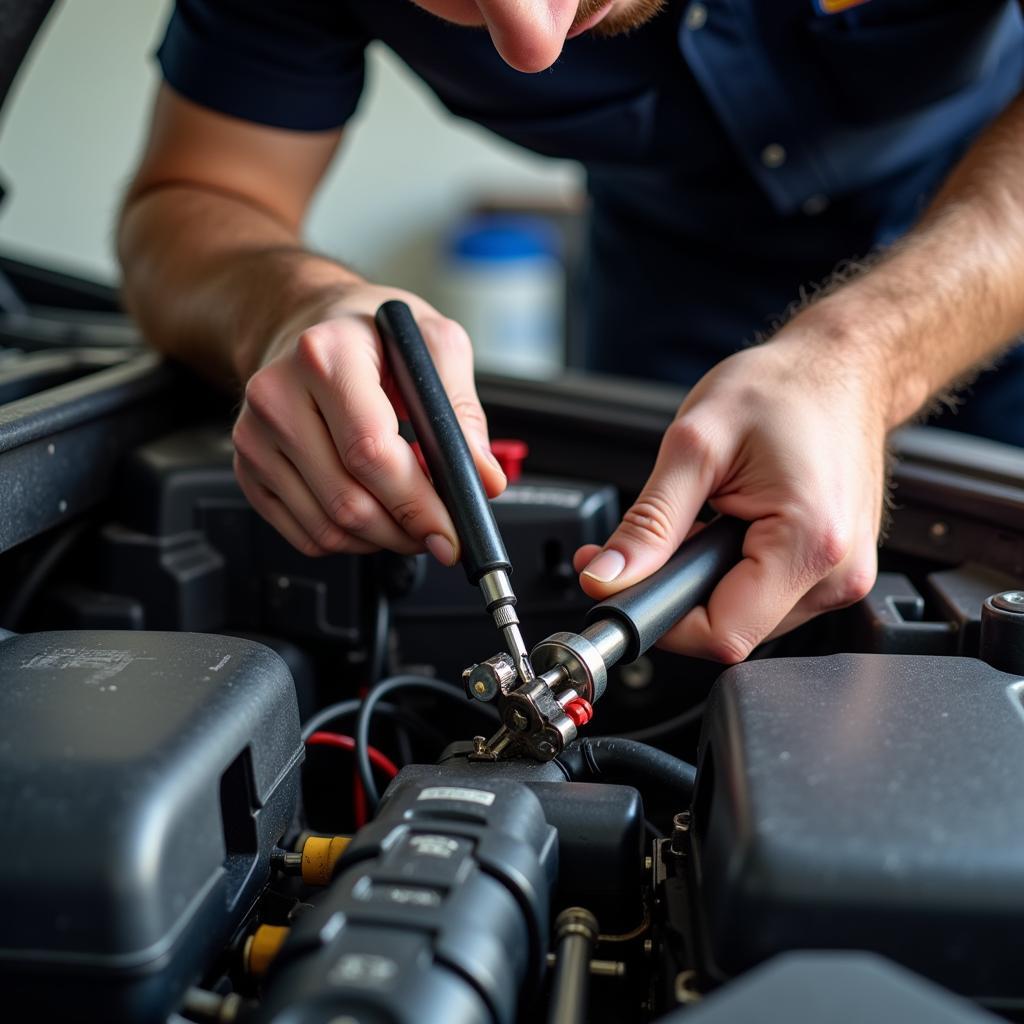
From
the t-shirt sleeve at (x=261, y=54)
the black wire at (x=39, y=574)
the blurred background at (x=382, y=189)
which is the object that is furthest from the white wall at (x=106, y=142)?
the black wire at (x=39, y=574)

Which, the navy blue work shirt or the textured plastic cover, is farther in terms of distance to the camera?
the navy blue work shirt

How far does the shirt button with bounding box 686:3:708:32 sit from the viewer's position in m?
0.99

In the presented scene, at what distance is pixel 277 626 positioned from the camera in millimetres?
726

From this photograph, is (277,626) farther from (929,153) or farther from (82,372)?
(929,153)

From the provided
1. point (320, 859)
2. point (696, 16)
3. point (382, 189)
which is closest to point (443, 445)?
point (320, 859)

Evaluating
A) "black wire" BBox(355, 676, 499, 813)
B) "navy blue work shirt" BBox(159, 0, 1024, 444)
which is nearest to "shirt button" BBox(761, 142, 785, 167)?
"navy blue work shirt" BBox(159, 0, 1024, 444)

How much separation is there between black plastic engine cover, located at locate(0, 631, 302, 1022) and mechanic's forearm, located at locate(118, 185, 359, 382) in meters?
0.33

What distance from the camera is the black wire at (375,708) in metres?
0.56

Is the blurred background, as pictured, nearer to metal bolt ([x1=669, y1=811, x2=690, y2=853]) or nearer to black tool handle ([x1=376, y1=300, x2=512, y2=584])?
black tool handle ([x1=376, y1=300, x2=512, y2=584])

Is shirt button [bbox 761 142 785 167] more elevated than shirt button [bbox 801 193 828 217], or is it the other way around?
shirt button [bbox 761 142 785 167]

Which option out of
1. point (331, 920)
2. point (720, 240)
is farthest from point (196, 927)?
point (720, 240)

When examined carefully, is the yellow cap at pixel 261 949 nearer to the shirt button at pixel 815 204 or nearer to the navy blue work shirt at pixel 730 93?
the navy blue work shirt at pixel 730 93

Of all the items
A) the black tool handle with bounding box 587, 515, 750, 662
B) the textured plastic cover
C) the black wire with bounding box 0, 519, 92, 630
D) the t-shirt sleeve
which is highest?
the t-shirt sleeve

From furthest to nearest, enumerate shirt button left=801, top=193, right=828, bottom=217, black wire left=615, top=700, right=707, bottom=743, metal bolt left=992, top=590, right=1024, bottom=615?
shirt button left=801, top=193, right=828, bottom=217 < black wire left=615, top=700, right=707, bottom=743 < metal bolt left=992, top=590, right=1024, bottom=615
